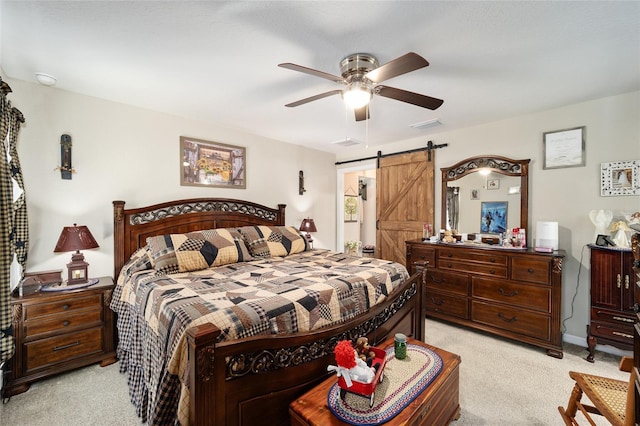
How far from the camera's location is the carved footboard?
3.80ft

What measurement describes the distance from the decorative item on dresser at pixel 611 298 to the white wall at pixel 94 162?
4.17 meters

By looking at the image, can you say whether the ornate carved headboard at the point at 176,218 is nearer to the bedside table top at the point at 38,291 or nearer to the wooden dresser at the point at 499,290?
the bedside table top at the point at 38,291

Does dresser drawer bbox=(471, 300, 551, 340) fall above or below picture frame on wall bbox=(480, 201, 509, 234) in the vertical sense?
below

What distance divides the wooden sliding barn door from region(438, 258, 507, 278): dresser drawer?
2.72 feet

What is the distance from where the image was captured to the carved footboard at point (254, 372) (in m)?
1.16

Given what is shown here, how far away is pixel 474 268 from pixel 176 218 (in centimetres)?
362

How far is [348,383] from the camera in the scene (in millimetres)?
1317

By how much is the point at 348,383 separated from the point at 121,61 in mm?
2761

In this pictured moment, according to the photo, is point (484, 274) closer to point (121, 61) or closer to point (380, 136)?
point (380, 136)

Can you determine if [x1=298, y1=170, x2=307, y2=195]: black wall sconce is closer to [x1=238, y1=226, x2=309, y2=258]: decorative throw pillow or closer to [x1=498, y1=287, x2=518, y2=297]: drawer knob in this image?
[x1=238, y1=226, x2=309, y2=258]: decorative throw pillow

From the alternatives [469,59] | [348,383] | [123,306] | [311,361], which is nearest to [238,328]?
[311,361]

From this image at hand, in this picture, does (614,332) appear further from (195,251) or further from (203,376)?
(195,251)

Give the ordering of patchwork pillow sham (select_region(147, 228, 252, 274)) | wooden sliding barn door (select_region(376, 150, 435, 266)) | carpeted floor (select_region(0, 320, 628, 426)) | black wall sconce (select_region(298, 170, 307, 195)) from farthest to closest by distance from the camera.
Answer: black wall sconce (select_region(298, 170, 307, 195)) → wooden sliding barn door (select_region(376, 150, 435, 266)) → patchwork pillow sham (select_region(147, 228, 252, 274)) → carpeted floor (select_region(0, 320, 628, 426))

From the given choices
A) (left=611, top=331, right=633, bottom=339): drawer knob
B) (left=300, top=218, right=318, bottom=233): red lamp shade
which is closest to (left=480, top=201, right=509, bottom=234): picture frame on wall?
(left=611, top=331, right=633, bottom=339): drawer knob
